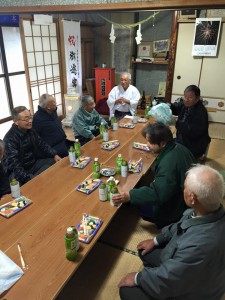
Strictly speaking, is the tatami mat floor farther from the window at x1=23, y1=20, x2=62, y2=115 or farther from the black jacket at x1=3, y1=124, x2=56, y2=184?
the window at x1=23, y1=20, x2=62, y2=115

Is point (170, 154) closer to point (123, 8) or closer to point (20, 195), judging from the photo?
point (123, 8)

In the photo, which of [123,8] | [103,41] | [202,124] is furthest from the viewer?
[103,41]

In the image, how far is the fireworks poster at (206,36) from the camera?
5.19 metres

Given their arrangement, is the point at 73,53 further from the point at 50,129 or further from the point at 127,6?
the point at 127,6

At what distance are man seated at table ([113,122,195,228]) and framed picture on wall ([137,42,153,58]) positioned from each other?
4929 millimetres

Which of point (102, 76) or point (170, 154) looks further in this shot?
point (102, 76)

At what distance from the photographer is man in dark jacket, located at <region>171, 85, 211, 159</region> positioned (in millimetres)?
3109

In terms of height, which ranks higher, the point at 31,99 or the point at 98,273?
the point at 31,99

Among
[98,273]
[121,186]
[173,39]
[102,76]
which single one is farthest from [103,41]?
[98,273]

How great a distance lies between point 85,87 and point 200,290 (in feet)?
19.6

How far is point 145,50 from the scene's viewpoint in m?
6.28

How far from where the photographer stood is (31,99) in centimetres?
498

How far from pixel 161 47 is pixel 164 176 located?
511 centimetres

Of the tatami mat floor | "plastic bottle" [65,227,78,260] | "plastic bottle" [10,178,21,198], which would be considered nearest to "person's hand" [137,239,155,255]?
the tatami mat floor
